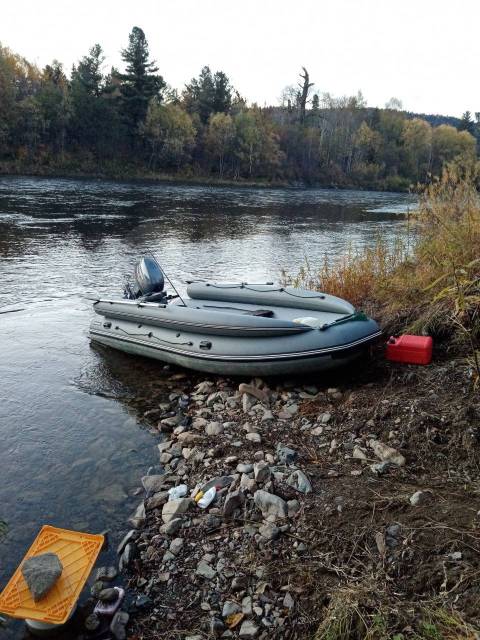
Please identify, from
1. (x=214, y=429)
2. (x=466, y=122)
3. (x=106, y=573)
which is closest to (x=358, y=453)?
(x=214, y=429)

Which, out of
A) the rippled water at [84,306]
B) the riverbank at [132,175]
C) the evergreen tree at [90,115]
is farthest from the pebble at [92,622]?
the evergreen tree at [90,115]

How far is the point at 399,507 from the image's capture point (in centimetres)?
303

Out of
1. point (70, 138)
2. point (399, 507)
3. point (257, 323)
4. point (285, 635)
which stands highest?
point (70, 138)

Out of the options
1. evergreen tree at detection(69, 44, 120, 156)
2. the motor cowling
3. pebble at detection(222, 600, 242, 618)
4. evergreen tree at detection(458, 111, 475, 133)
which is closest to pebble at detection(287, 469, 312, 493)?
pebble at detection(222, 600, 242, 618)

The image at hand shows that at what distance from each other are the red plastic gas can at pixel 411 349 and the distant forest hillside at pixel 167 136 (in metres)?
35.3

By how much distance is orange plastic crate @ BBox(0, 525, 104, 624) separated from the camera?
2.62 meters

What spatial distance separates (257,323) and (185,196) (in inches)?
971

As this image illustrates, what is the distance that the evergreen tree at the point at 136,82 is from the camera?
43438 millimetres

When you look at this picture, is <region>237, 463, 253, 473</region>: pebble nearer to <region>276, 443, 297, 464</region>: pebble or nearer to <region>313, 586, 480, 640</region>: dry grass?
<region>276, 443, 297, 464</region>: pebble

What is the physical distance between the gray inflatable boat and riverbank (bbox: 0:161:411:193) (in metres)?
31.6

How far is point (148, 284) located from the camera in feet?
22.1

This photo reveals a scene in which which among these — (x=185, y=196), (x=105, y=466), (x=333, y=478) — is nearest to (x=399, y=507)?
(x=333, y=478)

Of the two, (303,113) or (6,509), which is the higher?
(303,113)

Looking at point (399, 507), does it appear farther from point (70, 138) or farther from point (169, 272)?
point (70, 138)
